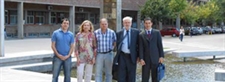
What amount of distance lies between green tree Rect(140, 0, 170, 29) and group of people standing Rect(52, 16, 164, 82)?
4474 centimetres

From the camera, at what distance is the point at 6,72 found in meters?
11.7

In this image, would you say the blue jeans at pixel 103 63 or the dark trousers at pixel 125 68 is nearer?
the dark trousers at pixel 125 68

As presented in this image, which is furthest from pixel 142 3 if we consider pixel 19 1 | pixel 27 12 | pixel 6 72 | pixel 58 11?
pixel 6 72

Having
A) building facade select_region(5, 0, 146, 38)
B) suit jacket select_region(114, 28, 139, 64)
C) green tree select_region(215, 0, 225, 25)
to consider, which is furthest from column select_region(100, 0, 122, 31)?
green tree select_region(215, 0, 225, 25)

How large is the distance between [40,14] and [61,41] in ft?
128

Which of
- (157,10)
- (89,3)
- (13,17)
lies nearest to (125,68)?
(13,17)

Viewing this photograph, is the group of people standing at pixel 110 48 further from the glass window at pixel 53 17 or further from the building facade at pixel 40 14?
the glass window at pixel 53 17

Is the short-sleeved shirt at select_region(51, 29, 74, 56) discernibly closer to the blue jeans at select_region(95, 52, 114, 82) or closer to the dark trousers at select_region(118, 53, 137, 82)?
the blue jeans at select_region(95, 52, 114, 82)

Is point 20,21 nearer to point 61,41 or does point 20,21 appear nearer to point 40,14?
point 40,14

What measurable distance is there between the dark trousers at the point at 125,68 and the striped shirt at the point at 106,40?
0.38 meters

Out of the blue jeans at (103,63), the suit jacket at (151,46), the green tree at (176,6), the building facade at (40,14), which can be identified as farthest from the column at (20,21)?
the suit jacket at (151,46)

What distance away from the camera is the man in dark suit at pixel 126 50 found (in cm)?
839

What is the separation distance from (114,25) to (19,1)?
92.8 ft

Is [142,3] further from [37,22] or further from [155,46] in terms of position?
[155,46]
